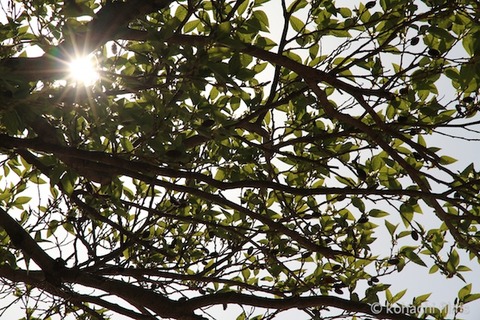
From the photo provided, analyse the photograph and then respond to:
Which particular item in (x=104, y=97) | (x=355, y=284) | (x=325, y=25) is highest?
(x=325, y=25)

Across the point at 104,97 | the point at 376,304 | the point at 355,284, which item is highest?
the point at 104,97

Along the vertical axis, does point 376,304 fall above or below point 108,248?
below

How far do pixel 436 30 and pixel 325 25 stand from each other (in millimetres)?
616

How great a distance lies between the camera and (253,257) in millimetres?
3771

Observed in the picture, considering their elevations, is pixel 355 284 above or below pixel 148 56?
below

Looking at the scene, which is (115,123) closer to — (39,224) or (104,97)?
(104,97)

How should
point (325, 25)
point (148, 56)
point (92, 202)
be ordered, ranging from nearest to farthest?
1. point (148, 56)
2. point (325, 25)
3. point (92, 202)

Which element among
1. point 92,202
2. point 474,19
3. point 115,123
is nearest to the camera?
point 115,123

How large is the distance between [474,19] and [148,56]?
1.65m

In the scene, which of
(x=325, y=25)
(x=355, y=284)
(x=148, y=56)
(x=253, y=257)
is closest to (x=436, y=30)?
(x=325, y=25)

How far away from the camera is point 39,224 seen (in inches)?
146

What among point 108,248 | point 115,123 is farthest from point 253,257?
point 115,123

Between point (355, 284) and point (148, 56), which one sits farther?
point (355, 284)

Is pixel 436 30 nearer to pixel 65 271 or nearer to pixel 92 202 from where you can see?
pixel 92 202
